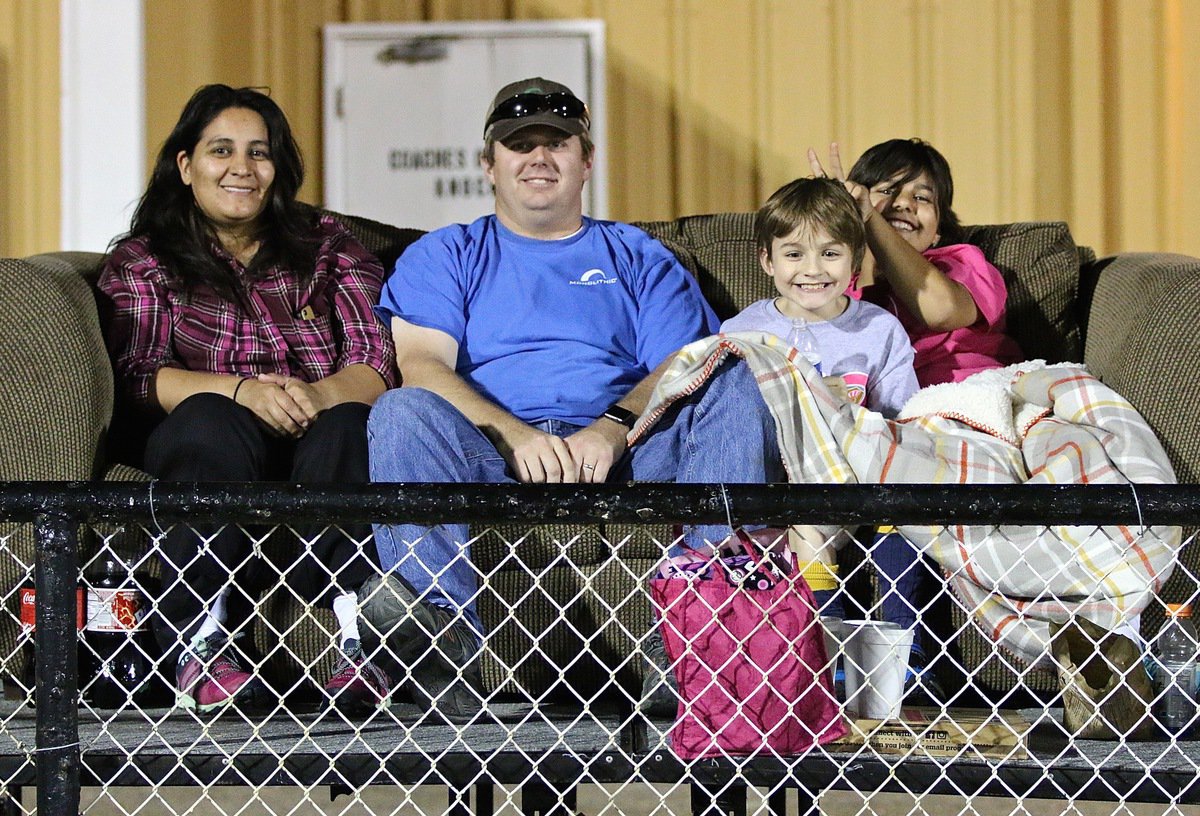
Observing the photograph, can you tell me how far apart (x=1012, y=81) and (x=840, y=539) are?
3.31 meters

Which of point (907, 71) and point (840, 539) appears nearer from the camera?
point (840, 539)

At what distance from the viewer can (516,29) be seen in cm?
520

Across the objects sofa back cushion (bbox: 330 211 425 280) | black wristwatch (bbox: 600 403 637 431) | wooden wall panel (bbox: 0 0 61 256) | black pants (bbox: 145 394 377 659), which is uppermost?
wooden wall panel (bbox: 0 0 61 256)

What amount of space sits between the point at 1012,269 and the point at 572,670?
1435mm

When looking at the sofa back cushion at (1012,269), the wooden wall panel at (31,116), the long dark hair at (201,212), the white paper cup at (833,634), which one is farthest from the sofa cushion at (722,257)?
the wooden wall panel at (31,116)

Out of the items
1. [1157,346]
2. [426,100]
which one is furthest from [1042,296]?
[426,100]

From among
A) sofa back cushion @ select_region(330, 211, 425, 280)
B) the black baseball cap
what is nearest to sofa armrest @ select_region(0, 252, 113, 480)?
sofa back cushion @ select_region(330, 211, 425, 280)

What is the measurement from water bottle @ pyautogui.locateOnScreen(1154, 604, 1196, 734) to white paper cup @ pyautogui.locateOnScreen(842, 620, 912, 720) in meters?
0.35

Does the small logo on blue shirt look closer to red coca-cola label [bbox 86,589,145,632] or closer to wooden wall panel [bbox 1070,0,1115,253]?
red coca-cola label [bbox 86,589,145,632]

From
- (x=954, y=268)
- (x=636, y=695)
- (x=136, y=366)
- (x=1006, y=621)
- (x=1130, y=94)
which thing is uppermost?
(x=1130, y=94)

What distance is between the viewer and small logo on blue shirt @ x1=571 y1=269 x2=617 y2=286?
2861 millimetres

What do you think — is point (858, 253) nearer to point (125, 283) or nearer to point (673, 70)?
point (125, 283)

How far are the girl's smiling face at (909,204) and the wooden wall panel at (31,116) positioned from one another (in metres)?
2.78

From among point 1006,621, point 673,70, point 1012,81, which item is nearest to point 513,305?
point 1006,621
